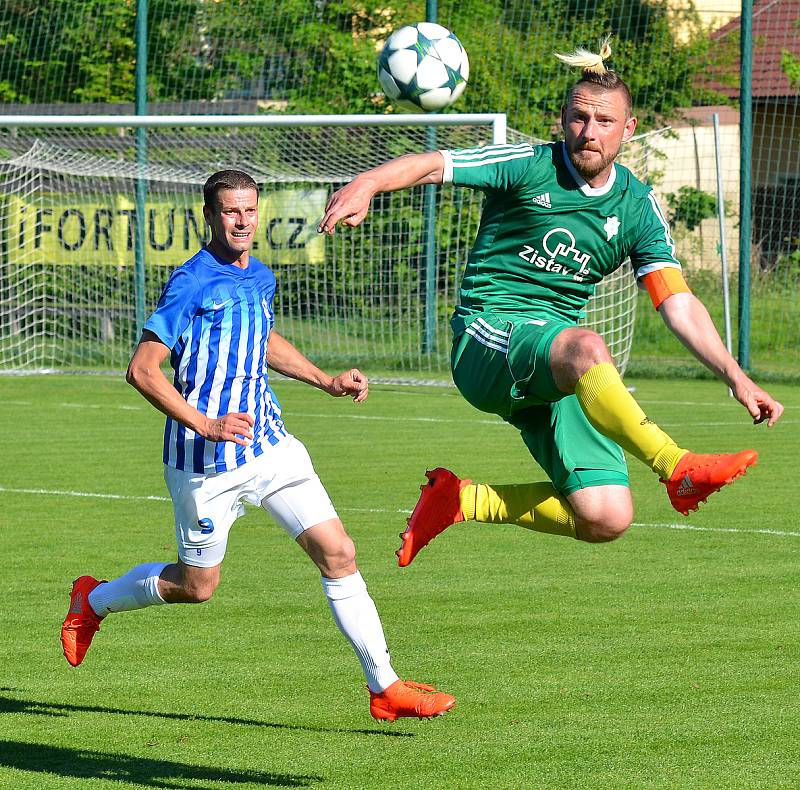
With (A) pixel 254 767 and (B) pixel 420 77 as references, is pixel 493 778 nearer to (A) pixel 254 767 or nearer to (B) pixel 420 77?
(A) pixel 254 767

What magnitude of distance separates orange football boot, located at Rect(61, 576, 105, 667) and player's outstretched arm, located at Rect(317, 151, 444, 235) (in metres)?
2.10

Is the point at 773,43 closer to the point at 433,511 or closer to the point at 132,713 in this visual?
the point at 433,511

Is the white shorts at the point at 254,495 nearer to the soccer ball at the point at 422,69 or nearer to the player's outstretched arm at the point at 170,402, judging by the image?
the player's outstretched arm at the point at 170,402

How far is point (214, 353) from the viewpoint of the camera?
224 inches

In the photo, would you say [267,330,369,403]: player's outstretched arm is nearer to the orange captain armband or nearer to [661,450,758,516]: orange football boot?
the orange captain armband

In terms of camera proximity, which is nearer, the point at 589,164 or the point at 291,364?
the point at 589,164

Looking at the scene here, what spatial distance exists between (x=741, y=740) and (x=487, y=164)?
7.39 ft

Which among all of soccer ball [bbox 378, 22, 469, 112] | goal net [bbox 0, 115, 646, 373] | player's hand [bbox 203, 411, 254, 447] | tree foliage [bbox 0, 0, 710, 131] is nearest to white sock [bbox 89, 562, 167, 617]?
player's hand [bbox 203, 411, 254, 447]

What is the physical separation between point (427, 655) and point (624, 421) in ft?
6.24

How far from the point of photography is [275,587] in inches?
324

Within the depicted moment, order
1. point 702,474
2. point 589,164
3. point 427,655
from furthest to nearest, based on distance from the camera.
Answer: point 427,655, point 589,164, point 702,474

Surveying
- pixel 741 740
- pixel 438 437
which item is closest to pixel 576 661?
pixel 741 740

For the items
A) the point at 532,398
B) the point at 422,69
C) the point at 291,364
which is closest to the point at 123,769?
the point at 291,364

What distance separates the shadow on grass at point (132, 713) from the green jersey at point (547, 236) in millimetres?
1577
